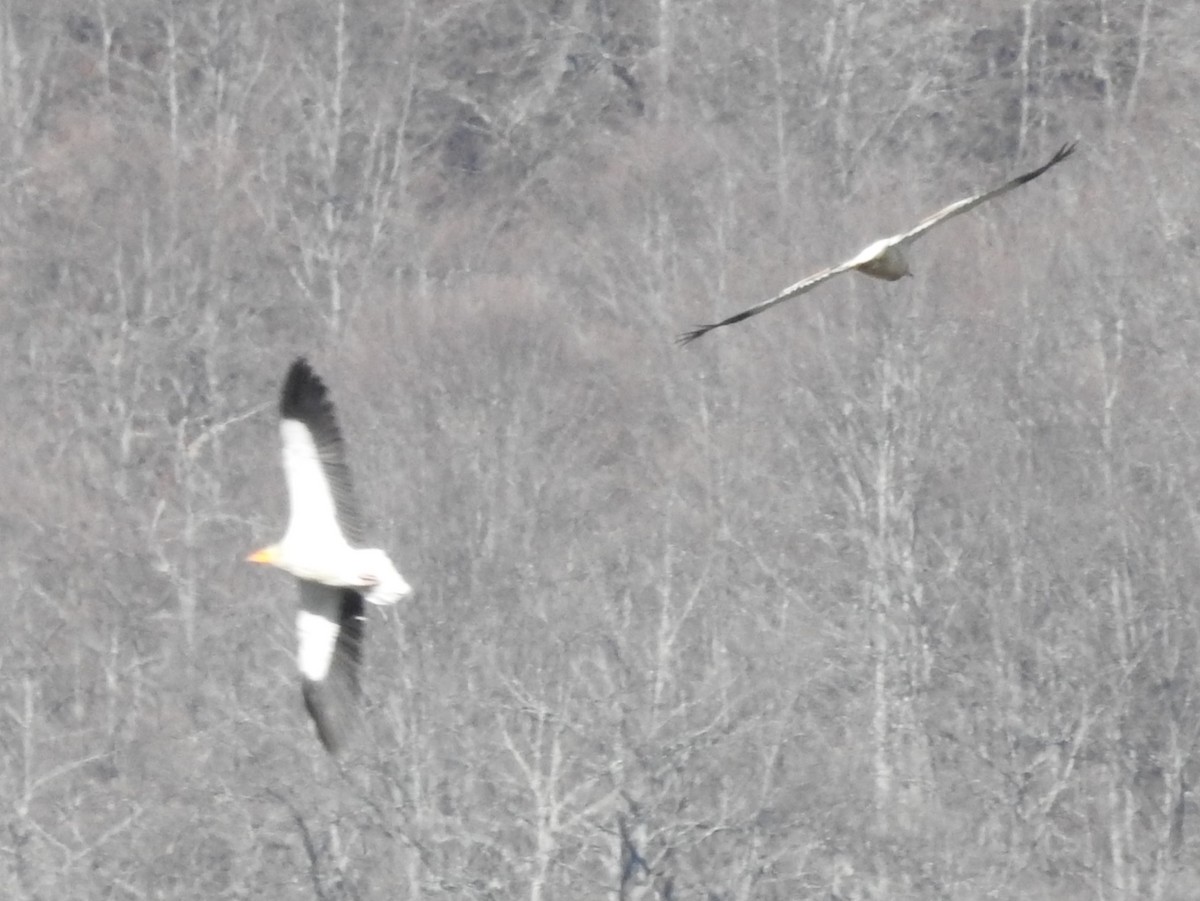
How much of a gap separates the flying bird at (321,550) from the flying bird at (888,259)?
2.35m

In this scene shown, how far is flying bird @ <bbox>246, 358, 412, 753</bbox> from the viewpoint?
16141 millimetres

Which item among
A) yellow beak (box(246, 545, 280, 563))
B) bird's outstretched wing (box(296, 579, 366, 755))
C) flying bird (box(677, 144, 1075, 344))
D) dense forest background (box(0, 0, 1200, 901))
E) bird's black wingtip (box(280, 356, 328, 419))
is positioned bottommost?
dense forest background (box(0, 0, 1200, 901))

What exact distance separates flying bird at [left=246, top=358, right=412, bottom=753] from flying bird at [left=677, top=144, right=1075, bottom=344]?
235cm

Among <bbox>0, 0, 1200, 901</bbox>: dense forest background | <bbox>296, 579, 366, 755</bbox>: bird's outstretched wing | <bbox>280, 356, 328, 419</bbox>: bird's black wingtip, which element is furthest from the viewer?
<bbox>0, 0, 1200, 901</bbox>: dense forest background

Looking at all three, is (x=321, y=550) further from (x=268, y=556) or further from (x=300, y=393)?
(x=300, y=393)

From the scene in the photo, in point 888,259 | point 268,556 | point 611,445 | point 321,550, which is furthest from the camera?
point 611,445

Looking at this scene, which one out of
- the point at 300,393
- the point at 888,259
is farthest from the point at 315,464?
the point at 888,259

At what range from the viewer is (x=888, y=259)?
47.3ft

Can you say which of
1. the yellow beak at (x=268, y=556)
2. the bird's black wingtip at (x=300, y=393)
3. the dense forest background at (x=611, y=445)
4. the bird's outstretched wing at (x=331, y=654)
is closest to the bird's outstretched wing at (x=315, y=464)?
the bird's black wingtip at (x=300, y=393)

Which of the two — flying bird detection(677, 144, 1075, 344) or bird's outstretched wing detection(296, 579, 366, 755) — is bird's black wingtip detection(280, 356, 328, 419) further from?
flying bird detection(677, 144, 1075, 344)

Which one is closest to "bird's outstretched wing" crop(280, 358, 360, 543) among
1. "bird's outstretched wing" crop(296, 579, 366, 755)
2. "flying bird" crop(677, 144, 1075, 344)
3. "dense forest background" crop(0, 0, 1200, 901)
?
"bird's outstretched wing" crop(296, 579, 366, 755)

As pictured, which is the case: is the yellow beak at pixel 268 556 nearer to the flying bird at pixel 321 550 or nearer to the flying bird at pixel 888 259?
the flying bird at pixel 321 550

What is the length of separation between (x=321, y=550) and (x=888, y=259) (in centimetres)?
289

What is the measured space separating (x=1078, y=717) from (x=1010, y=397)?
15.3 feet
